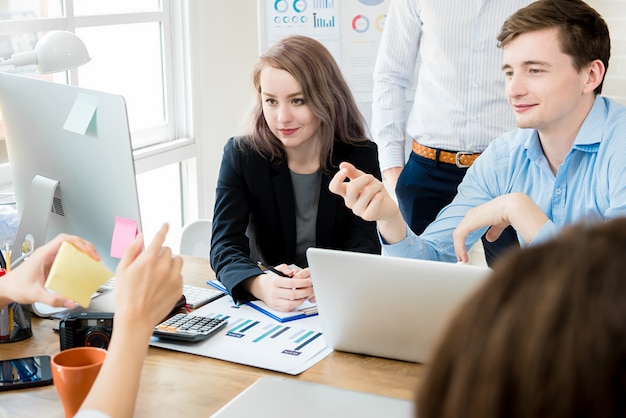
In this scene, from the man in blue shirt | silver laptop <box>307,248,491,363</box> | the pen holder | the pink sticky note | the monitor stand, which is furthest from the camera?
the man in blue shirt

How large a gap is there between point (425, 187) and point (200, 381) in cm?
151

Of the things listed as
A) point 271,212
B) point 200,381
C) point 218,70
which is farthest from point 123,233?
point 218,70

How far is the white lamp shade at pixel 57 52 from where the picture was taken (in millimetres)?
1705

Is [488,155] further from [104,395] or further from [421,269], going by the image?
[104,395]

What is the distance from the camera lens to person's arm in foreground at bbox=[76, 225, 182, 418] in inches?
39.1

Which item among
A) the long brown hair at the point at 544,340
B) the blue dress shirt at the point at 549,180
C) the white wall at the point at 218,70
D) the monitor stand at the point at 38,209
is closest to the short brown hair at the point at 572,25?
the blue dress shirt at the point at 549,180

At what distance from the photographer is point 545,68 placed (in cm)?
190

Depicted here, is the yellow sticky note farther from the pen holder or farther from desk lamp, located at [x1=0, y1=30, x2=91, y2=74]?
desk lamp, located at [x1=0, y1=30, x2=91, y2=74]

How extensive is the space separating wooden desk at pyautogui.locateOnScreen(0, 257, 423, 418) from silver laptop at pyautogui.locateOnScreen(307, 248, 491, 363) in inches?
1.5

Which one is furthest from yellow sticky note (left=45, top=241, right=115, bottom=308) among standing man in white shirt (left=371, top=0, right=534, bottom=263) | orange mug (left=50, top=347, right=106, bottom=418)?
standing man in white shirt (left=371, top=0, right=534, bottom=263)

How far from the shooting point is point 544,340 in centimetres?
42

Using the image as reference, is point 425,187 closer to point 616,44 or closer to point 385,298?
point 616,44

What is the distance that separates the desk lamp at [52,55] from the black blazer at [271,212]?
0.53 m

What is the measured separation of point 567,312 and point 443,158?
7.52 feet
